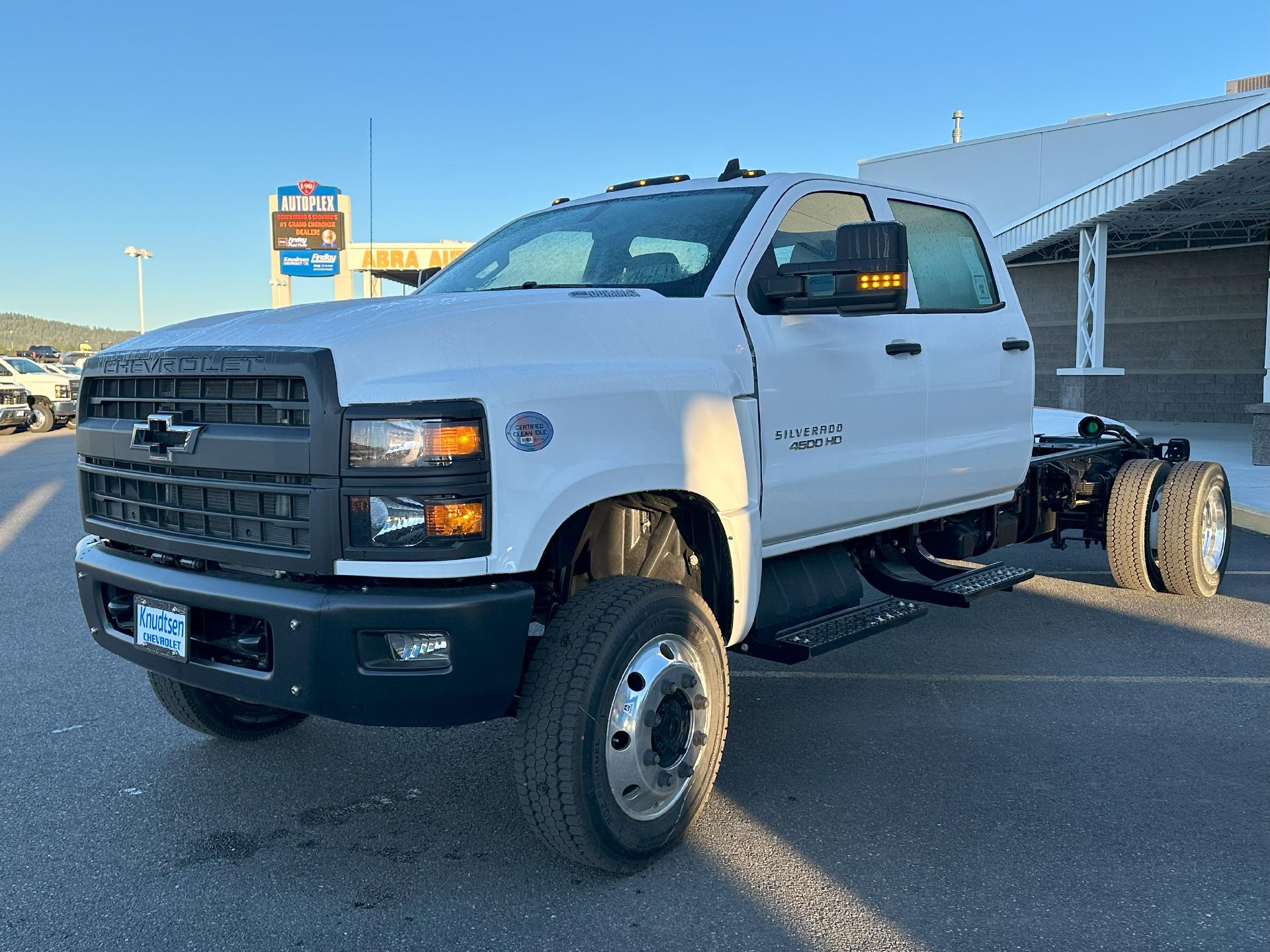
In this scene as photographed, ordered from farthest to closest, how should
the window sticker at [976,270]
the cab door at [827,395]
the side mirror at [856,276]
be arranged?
the window sticker at [976,270]
the cab door at [827,395]
the side mirror at [856,276]

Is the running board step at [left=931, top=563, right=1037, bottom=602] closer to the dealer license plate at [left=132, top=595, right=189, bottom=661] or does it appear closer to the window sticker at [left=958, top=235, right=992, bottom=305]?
the window sticker at [left=958, top=235, right=992, bottom=305]

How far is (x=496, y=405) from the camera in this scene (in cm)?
303

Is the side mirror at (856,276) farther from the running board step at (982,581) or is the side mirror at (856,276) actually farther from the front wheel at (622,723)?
the running board step at (982,581)

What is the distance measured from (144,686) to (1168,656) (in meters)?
5.07

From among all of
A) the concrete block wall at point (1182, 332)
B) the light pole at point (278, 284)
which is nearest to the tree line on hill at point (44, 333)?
the light pole at point (278, 284)

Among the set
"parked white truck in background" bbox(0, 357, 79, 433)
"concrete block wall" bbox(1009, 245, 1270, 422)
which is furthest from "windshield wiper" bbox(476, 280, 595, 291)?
"parked white truck in background" bbox(0, 357, 79, 433)

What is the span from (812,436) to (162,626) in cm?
231

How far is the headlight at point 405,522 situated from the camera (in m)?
2.98

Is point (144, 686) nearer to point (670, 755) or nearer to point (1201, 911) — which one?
point (670, 755)

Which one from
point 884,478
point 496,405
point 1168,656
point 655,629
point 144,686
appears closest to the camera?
point 496,405

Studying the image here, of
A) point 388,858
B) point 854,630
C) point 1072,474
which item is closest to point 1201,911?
point 854,630

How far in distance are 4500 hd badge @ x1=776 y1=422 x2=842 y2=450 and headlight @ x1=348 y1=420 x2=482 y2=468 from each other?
Result: 1433mm

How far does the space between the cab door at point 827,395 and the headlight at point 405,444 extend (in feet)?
4.36

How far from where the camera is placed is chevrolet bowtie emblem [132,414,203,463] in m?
3.30
